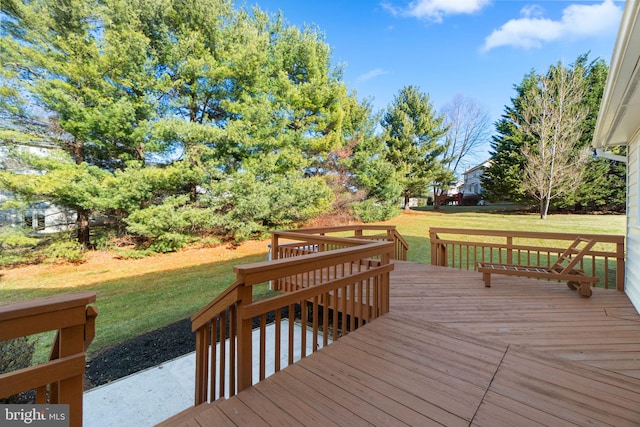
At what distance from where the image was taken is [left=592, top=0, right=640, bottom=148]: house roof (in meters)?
1.76

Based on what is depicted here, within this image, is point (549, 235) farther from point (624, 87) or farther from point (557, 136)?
point (557, 136)

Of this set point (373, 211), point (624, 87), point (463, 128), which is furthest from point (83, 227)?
point (463, 128)

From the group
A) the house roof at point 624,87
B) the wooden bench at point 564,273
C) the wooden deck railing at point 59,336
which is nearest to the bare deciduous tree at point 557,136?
the house roof at point 624,87

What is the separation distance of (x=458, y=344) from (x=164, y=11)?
13538 millimetres

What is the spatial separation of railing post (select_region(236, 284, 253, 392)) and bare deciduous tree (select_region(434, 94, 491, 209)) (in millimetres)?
23703

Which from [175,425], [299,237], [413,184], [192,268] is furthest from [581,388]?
[413,184]

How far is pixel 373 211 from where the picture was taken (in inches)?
639

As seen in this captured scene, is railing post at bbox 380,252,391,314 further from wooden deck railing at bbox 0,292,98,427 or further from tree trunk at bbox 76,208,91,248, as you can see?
tree trunk at bbox 76,208,91,248

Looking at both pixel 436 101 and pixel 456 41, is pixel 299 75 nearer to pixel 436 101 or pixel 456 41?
pixel 456 41

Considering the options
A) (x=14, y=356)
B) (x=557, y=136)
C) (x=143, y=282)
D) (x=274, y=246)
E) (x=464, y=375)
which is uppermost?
(x=557, y=136)

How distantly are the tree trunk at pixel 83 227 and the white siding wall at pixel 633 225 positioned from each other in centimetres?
1392

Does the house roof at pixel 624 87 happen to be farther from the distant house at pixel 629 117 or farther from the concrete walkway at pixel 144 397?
the concrete walkway at pixel 144 397

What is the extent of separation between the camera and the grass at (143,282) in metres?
5.38

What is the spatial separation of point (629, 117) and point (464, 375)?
12.4 feet
